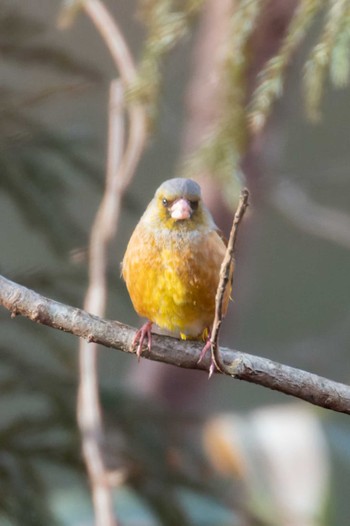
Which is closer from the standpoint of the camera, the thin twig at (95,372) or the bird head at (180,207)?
the bird head at (180,207)

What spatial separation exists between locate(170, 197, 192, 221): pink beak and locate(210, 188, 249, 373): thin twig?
Result: 0.36 meters

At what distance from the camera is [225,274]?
166cm

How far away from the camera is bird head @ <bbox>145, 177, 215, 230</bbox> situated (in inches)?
84.9

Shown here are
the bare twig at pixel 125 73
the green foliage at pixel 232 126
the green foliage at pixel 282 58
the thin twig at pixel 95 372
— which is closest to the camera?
the green foliage at pixel 282 58

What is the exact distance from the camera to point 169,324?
84.4 inches

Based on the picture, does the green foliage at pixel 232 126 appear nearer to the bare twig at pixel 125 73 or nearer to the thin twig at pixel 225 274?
the thin twig at pixel 225 274

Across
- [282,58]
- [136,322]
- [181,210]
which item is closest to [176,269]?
[181,210]

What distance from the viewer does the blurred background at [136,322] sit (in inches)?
114

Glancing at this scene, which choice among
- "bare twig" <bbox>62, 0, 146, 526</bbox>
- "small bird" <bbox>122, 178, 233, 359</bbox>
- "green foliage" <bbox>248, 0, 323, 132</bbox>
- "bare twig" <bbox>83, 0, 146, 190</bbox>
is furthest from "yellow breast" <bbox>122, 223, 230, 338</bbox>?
"bare twig" <bbox>83, 0, 146, 190</bbox>

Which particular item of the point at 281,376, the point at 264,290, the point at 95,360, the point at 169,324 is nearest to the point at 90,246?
the point at 95,360

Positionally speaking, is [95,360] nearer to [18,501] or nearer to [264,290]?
[18,501]

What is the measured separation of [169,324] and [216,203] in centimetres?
186

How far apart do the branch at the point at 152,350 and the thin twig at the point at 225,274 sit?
8 cm

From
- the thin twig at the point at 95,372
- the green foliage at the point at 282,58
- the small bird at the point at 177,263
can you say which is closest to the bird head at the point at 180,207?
the small bird at the point at 177,263
